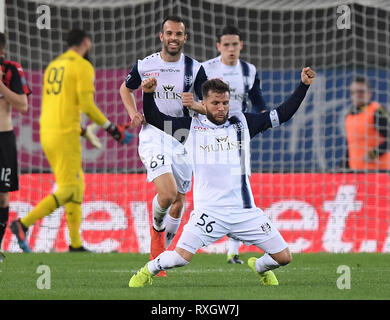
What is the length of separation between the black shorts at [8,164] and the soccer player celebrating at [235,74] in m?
2.12

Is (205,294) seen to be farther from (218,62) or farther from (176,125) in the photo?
(218,62)

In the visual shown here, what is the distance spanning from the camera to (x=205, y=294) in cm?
636

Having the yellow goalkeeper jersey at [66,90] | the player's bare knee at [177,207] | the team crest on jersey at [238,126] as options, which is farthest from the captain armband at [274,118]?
the yellow goalkeeper jersey at [66,90]

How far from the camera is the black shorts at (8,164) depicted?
9.62 meters

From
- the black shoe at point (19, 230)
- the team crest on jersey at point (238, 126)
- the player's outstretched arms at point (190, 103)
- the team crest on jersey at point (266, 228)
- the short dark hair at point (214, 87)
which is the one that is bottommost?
the black shoe at point (19, 230)

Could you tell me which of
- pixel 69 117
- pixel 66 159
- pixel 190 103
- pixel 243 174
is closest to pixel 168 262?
pixel 243 174

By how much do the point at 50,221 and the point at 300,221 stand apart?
299 centimetres

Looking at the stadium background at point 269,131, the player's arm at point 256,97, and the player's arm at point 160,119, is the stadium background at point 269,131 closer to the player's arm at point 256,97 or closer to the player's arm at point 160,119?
the player's arm at point 256,97

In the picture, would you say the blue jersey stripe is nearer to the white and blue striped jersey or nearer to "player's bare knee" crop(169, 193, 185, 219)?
the white and blue striped jersey

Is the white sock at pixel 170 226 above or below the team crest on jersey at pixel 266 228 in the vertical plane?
below

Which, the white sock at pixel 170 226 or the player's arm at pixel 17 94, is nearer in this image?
the white sock at pixel 170 226

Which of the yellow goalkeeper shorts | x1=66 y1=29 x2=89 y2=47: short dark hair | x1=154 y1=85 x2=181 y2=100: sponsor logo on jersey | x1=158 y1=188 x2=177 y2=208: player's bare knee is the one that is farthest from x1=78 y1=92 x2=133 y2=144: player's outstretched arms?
x1=158 y1=188 x2=177 y2=208: player's bare knee

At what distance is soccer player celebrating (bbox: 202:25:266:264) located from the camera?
32.9 ft
